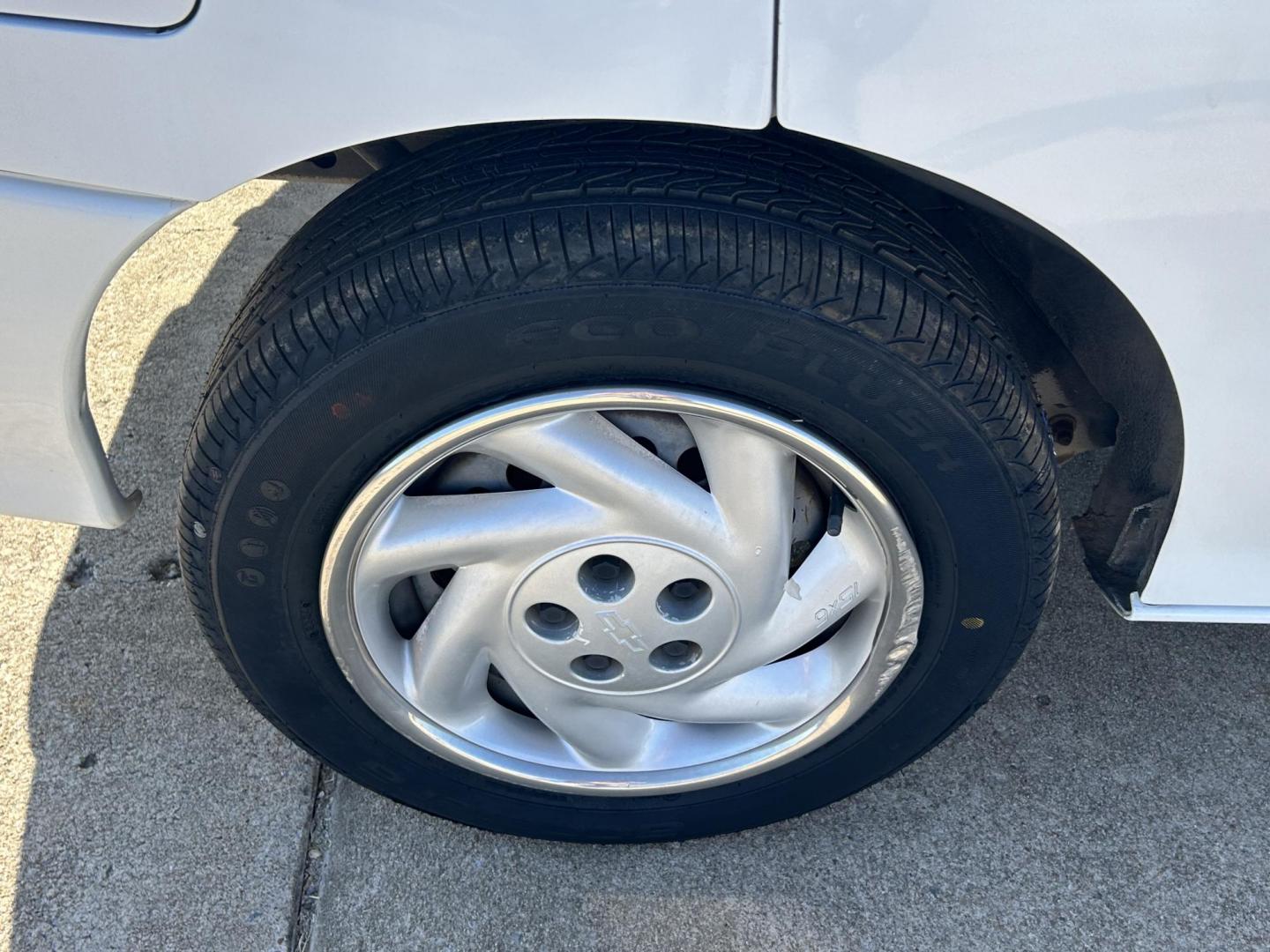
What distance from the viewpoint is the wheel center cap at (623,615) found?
4.98ft

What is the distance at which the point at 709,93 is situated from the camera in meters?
1.16

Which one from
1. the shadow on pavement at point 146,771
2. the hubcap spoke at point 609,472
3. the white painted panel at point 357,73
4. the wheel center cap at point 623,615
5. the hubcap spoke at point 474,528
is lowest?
the shadow on pavement at point 146,771

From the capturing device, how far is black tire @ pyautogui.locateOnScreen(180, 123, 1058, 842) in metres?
1.29

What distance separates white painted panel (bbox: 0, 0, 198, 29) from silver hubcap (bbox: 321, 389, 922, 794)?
0.55m

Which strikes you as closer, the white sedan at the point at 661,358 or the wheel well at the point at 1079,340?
the white sedan at the point at 661,358

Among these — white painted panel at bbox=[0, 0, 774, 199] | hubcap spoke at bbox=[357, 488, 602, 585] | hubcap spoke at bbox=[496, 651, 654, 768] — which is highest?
white painted panel at bbox=[0, 0, 774, 199]

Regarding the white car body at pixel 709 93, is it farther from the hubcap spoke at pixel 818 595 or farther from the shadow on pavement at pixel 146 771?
the shadow on pavement at pixel 146 771

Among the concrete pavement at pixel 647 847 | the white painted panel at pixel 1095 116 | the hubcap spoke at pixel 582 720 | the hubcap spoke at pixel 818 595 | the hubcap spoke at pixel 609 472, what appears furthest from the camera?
the concrete pavement at pixel 647 847

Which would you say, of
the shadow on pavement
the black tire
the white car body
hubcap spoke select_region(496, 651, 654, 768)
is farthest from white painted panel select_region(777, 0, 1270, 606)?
the shadow on pavement

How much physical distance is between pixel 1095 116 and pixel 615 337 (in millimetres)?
577

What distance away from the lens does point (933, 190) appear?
5.16ft

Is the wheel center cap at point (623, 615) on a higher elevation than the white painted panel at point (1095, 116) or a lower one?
lower

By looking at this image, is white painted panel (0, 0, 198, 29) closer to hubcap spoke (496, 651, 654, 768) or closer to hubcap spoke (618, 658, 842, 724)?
hubcap spoke (496, 651, 654, 768)

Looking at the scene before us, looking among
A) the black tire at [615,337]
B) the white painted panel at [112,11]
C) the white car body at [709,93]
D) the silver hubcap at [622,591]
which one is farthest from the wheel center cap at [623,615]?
the white painted panel at [112,11]
